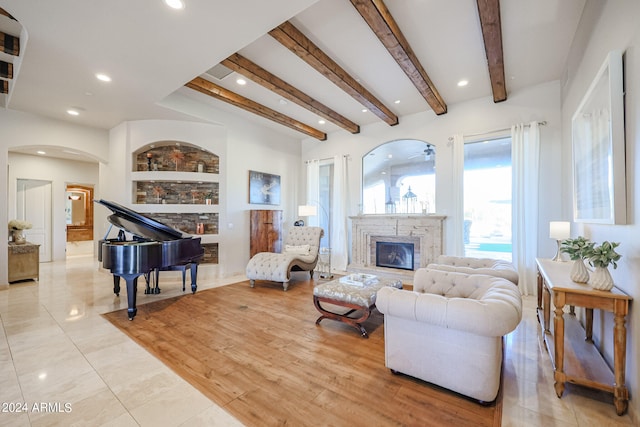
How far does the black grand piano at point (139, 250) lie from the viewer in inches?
126

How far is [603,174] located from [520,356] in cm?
175

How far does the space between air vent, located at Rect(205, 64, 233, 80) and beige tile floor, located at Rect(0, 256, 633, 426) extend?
3.68m

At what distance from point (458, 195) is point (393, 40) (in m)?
3.07

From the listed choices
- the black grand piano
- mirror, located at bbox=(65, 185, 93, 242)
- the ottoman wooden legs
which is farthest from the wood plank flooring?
mirror, located at bbox=(65, 185, 93, 242)

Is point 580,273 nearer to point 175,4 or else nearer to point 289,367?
point 289,367

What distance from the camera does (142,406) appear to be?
5.82ft

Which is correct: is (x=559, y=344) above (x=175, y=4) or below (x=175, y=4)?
below

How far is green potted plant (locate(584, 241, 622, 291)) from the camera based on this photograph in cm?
176

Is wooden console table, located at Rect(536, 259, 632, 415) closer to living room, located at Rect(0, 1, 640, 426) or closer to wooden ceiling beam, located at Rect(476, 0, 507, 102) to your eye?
living room, located at Rect(0, 1, 640, 426)

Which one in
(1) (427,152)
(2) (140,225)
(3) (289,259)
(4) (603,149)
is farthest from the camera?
(1) (427,152)

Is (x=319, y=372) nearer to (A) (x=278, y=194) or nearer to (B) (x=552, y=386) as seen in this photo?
(B) (x=552, y=386)

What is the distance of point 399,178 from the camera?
5.83 m

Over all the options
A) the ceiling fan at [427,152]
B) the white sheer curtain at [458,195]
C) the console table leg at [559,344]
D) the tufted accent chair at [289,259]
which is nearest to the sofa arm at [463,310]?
the console table leg at [559,344]

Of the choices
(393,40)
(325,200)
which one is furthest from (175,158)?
(393,40)
